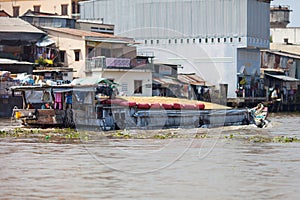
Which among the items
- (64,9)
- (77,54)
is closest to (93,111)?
(77,54)

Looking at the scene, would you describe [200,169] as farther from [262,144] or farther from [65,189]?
[262,144]

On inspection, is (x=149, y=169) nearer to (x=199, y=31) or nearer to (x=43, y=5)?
(x=199, y=31)

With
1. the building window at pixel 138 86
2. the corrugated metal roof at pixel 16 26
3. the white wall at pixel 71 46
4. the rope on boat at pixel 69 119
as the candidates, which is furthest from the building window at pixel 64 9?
the rope on boat at pixel 69 119

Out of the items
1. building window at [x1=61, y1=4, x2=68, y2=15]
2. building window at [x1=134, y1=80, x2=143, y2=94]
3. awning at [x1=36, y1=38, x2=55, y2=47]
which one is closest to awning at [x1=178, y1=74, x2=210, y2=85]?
building window at [x1=134, y1=80, x2=143, y2=94]

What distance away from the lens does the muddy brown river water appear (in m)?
11.9

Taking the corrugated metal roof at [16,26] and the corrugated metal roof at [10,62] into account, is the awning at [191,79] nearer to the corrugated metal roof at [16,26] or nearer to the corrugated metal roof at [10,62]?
the corrugated metal roof at [16,26]

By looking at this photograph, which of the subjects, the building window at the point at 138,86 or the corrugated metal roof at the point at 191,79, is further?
the corrugated metal roof at the point at 191,79

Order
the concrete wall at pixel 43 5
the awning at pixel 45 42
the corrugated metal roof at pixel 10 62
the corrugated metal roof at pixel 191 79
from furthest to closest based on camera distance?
the concrete wall at pixel 43 5, the corrugated metal roof at pixel 191 79, the awning at pixel 45 42, the corrugated metal roof at pixel 10 62

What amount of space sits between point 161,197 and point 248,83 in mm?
38457

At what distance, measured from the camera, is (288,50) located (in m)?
59.7

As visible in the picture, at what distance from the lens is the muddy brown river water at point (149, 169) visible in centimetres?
Answer: 1186

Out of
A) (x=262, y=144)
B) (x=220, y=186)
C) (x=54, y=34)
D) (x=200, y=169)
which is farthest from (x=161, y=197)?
(x=54, y=34)

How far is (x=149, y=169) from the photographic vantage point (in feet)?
47.8

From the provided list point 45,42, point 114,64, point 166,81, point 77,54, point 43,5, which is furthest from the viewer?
point 43,5
